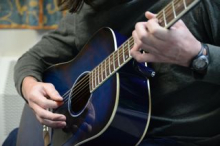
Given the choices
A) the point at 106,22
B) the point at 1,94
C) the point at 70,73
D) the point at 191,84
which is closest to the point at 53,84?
the point at 70,73

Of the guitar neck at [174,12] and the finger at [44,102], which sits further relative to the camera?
the finger at [44,102]

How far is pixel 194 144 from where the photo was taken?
83cm

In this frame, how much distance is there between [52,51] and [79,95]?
323 mm

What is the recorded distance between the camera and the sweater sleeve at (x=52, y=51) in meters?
1.16

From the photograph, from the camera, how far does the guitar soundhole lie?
92 cm

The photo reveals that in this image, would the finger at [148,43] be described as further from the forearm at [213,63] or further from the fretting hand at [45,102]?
the fretting hand at [45,102]

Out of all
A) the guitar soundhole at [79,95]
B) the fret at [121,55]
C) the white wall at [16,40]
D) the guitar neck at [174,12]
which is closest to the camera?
the guitar neck at [174,12]

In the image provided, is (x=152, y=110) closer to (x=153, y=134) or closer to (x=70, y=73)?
(x=153, y=134)

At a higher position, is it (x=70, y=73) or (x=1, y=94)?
(x=70, y=73)

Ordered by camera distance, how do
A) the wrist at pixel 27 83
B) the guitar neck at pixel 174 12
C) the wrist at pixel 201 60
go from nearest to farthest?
the guitar neck at pixel 174 12 < the wrist at pixel 201 60 < the wrist at pixel 27 83

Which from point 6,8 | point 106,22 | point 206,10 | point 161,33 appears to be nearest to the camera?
point 161,33

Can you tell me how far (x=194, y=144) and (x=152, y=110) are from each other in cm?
15

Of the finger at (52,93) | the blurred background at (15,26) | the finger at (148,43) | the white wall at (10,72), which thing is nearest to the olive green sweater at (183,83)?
the finger at (148,43)

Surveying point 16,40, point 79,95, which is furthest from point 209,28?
point 16,40
